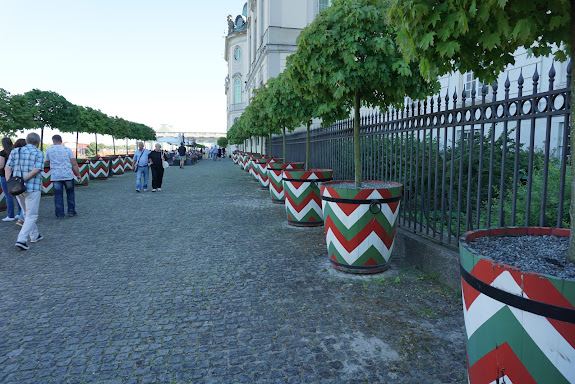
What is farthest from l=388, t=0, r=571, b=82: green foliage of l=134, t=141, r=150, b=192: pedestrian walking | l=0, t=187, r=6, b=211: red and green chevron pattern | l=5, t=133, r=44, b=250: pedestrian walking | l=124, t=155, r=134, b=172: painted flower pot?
l=124, t=155, r=134, b=172: painted flower pot

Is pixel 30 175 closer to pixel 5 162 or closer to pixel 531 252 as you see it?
pixel 5 162

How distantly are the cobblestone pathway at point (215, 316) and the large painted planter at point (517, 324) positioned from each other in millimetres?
731

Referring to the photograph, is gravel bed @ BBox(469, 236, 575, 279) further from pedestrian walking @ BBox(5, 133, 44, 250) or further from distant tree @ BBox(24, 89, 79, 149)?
distant tree @ BBox(24, 89, 79, 149)

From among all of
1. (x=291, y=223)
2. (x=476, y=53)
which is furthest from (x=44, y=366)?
(x=291, y=223)

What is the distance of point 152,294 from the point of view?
4168mm

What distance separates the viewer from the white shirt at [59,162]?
8.75 m

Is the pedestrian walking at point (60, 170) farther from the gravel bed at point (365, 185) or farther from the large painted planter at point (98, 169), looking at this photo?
the large painted planter at point (98, 169)

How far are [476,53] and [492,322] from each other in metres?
1.56

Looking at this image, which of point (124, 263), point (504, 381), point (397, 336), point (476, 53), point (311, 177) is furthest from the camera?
point (311, 177)

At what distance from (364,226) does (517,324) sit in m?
2.79

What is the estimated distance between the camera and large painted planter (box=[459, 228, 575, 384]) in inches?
66.4

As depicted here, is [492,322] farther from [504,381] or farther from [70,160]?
[70,160]

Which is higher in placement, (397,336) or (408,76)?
(408,76)

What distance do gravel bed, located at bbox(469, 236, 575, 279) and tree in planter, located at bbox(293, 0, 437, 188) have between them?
264 cm
